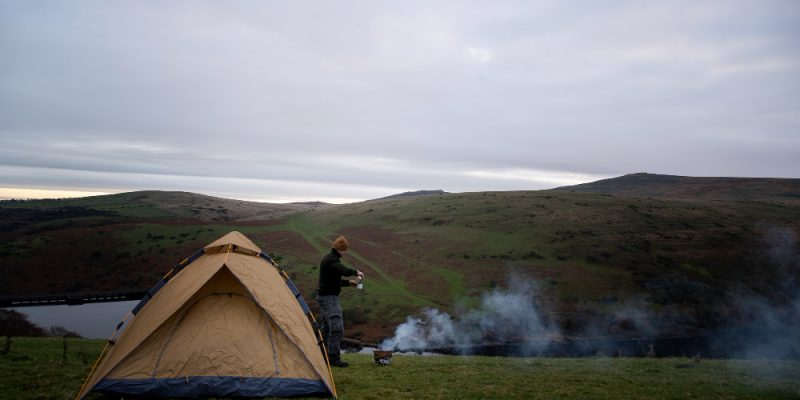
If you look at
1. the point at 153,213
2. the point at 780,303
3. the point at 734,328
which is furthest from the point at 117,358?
the point at 153,213

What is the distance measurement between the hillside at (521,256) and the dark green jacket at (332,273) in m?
35.5

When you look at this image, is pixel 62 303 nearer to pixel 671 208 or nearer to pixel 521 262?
pixel 521 262

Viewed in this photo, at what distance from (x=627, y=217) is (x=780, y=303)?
29814 mm

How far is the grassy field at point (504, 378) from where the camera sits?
36.8ft

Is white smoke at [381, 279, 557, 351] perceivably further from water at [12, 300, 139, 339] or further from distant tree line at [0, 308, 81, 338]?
water at [12, 300, 139, 339]

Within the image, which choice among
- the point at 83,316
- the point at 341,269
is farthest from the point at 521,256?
the point at 341,269

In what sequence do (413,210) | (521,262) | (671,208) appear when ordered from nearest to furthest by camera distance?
(521,262)
(671,208)
(413,210)

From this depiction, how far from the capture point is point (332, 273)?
1287 centimetres

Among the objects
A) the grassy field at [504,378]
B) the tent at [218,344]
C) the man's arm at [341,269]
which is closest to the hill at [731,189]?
the grassy field at [504,378]

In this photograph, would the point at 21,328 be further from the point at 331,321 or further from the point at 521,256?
the point at 521,256

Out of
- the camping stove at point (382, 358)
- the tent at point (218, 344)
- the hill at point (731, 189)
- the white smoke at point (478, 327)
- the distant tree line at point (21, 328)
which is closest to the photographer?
the tent at point (218, 344)

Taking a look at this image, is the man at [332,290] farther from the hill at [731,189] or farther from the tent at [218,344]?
the hill at [731,189]

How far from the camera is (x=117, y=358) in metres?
10.2

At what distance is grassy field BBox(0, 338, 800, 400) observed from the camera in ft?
36.8
